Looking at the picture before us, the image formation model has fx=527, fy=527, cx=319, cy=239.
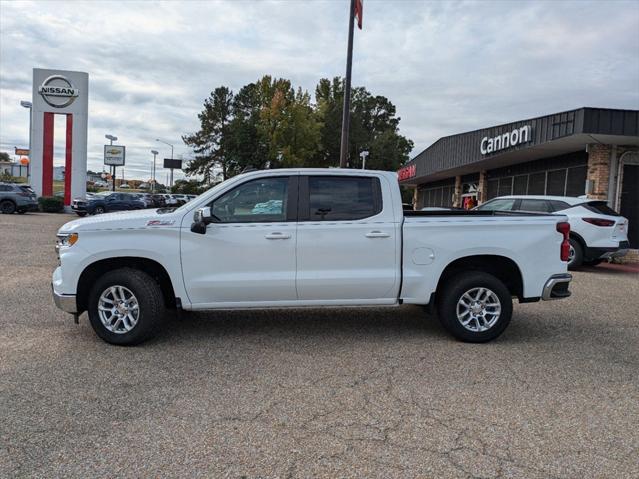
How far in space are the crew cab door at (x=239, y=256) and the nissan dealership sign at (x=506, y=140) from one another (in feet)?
41.6

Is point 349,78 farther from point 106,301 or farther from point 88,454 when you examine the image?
point 88,454

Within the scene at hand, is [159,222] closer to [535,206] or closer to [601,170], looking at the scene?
[535,206]

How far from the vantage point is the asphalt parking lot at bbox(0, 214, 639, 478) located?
327 cm

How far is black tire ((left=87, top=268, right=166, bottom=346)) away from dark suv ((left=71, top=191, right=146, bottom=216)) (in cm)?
2646

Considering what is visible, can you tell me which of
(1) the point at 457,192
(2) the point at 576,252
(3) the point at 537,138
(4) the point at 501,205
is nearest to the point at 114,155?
(1) the point at 457,192

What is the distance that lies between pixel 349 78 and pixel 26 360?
1351 centimetres

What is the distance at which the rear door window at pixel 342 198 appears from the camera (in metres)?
5.73

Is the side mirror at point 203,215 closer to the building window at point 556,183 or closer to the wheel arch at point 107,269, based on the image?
the wheel arch at point 107,269

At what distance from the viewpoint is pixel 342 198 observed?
5.82 metres

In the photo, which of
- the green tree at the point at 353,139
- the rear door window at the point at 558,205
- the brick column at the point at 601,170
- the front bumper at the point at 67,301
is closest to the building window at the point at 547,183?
the brick column at the point at 601,170

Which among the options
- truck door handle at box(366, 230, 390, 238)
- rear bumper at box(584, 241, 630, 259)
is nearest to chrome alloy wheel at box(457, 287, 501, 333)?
truck door handle at box(366, 230, 390, 238)

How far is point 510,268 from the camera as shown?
19.9ft

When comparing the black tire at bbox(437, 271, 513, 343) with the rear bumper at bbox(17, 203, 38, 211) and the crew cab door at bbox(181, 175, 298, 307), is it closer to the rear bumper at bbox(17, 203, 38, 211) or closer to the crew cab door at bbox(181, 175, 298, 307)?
the crew cab door at bbox(181, 175, 298, 307)

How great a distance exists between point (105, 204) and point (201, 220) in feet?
92.9
